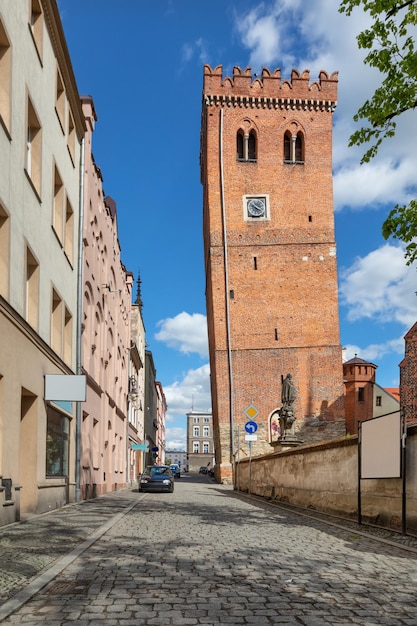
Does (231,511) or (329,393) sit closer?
(231,511)

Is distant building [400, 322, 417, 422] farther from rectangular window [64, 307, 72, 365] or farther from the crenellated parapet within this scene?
rectangular window [64, 307, 72, 365]

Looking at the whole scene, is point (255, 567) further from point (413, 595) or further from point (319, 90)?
point (319, 90)

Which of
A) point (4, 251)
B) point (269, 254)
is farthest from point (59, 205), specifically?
point (269, 254)

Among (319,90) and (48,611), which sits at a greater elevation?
(319,90)

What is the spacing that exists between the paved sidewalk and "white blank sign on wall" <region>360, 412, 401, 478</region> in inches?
40.2

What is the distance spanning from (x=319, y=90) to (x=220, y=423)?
24066 millimetres

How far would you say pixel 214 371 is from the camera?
44969 millimetres

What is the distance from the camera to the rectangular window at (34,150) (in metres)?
15.2

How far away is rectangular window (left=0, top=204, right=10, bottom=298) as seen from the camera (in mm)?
12453

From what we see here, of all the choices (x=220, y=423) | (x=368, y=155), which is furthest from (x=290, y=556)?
(x=220, y=423)

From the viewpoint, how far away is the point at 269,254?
4484 cm

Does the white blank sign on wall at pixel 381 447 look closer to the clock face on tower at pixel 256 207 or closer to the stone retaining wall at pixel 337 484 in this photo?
the stone retaining wall at pixel 337 484

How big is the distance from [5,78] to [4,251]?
3.26 meters

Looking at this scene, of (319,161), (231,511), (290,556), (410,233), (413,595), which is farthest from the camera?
(319,161)
